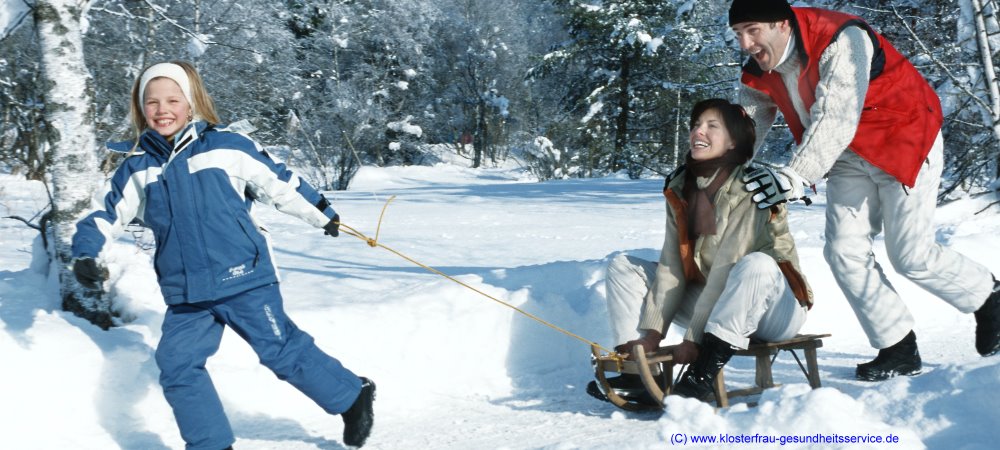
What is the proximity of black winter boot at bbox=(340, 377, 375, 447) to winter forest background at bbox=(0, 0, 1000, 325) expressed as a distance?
3.57ft

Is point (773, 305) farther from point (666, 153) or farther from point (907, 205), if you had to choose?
point (666, 153)

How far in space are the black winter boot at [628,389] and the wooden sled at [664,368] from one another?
17 millimetres

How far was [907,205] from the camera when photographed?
3.15 m

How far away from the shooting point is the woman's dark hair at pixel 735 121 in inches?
120

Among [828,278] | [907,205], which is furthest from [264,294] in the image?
[828,278]

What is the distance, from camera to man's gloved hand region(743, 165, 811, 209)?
274 centimetres

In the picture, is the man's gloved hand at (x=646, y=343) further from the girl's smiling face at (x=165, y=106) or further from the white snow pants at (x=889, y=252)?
the girl's smiling face at (x=165, y=106)

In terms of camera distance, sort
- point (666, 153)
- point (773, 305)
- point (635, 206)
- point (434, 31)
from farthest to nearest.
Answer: point (434, 31) → point (666, 153) → point (635, 206) → point (773, 305)

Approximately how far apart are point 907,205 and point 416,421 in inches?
82.4

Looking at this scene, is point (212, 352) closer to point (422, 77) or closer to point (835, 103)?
point (835, 103)

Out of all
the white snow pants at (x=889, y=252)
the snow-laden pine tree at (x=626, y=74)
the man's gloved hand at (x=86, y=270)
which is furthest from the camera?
the snow-laden pine tree at (x=626, y=74)

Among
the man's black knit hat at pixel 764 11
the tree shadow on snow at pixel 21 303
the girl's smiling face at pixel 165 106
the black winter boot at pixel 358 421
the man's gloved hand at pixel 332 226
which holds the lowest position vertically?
the black winter boot at pixel 358 421

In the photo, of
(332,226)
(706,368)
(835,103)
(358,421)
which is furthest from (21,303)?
(835,103)

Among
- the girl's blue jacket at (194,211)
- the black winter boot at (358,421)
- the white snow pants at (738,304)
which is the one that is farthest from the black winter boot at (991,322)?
the girl's blue jacket at (194,211)
